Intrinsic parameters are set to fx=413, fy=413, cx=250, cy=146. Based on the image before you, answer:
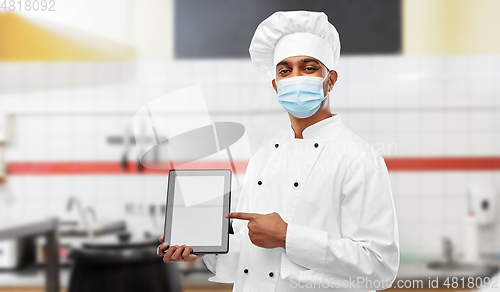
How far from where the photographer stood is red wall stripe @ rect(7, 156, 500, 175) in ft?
6.62

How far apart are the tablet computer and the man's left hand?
8 cm

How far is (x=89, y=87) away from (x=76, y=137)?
0.28 m

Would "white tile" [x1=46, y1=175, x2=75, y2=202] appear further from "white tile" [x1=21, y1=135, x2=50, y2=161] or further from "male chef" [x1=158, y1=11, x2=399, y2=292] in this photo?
"male chef" [x1=158, y1=11, x2=399, y2=292]

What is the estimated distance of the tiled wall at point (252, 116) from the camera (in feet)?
6.61

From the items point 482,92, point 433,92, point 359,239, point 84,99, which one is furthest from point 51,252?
point 482,92

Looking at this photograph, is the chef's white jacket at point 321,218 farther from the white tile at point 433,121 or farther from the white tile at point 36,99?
the white tile at point 36,99

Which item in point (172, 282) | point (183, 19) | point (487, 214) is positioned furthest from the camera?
point (183, 19)

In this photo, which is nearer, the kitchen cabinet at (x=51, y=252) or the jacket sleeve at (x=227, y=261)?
the jacket sleeve at (x=227, y=261)

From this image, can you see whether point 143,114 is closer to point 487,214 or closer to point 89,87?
point 89,87

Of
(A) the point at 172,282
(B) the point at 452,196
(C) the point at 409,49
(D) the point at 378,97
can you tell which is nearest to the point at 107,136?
(A) the point at 172,282

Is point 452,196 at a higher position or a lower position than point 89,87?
lower

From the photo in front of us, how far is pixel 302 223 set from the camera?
80 centimetres

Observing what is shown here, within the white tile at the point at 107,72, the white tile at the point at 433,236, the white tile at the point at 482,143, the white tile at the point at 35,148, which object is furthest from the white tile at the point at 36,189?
the white tile at the point at 482,143

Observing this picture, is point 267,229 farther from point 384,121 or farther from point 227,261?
point 384,121
